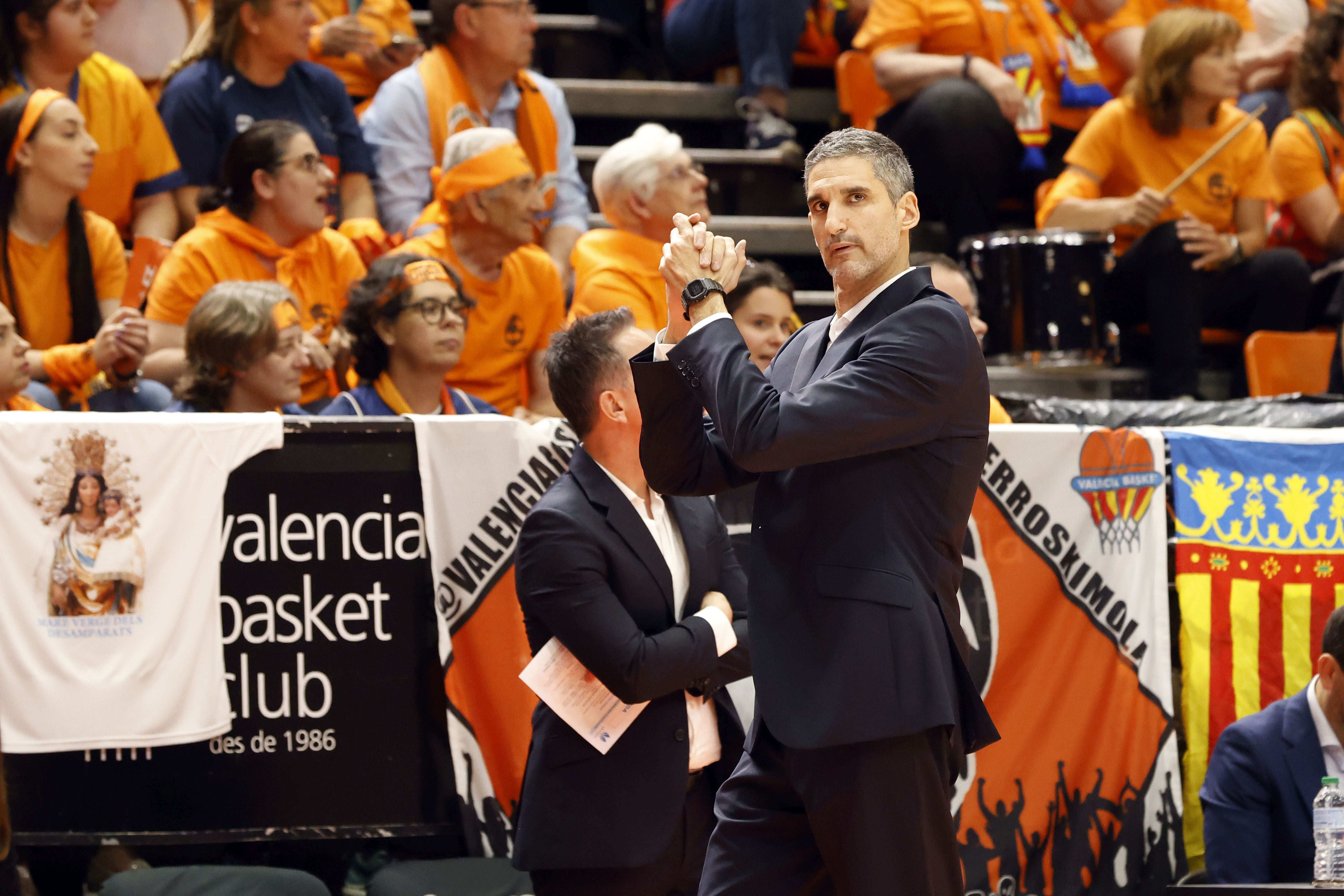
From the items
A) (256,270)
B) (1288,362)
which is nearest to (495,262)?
(256,270)

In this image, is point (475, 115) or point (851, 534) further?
point (475, 115)

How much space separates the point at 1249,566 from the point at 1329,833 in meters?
0.97

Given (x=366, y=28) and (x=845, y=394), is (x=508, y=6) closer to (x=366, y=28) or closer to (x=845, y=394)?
(x=366, y=28)

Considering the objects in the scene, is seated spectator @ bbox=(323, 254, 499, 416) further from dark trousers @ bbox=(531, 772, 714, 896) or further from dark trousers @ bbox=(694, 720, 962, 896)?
dark trousers @ bbox=(694, 720, 962, 896)

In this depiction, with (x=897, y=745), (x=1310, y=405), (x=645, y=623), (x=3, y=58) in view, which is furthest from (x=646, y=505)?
(x=3, y=58)

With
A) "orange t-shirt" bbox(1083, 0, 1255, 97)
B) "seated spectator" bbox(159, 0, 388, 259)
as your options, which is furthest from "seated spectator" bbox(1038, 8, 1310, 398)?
"seated spectator" bbox(159, 0, 388, 259)

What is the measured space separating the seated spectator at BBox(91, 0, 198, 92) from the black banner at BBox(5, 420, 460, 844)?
3138 millimetres

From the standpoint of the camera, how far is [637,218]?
18.5 ft

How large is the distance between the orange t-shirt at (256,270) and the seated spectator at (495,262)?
30 cm

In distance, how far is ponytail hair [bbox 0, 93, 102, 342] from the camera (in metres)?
5.12

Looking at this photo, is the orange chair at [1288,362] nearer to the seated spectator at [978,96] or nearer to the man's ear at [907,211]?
the seated spectator at [978,96]

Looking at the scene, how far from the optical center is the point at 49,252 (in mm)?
5242

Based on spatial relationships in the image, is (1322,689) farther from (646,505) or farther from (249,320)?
(249,320)

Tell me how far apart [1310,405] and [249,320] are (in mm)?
3430
